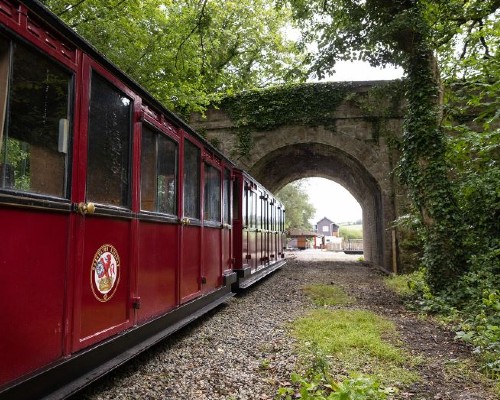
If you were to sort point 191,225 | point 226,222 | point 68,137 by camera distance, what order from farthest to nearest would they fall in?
point 226,222 → point 191,225 → point 68,137

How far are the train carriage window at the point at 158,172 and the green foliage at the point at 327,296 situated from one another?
398 cm

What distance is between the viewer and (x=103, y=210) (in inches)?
125

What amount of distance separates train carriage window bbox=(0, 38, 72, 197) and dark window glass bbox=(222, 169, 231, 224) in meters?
4.68

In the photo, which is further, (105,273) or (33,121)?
(105,273)

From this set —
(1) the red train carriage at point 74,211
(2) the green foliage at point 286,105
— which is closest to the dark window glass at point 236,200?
(1) the red train carriage at point 74,211

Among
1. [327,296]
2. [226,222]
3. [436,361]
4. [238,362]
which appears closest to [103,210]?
[238,362]

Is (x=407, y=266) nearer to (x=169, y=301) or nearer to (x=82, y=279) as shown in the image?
(x=169, y=301)

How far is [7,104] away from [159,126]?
84.7 inches

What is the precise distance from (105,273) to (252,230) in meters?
6.94

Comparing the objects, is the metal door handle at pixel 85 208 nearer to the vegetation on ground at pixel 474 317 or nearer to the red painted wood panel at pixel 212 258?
the red painted wood panel at pixel 212 258

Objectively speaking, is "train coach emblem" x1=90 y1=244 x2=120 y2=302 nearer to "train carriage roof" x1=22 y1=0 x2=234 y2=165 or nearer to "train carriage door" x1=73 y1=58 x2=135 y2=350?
"train carriage door" x1=73 y1=58 x2=135 y2=350

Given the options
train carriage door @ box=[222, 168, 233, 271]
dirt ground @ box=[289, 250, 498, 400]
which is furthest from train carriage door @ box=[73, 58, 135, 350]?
train carriage door @ box=[222, 168, 233, 271]

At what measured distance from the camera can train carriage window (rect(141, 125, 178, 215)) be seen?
403cm

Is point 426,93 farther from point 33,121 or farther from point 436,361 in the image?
point 33,121
